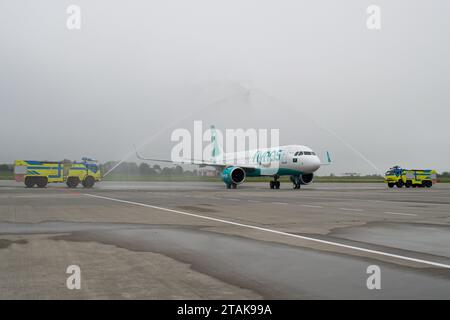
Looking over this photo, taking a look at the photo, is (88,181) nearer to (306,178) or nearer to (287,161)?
(287,161)

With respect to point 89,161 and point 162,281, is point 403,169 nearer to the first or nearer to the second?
point 89,161

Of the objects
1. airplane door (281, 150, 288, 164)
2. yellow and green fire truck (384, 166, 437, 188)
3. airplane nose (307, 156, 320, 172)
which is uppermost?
airplane door (281, 150, 288, 164)

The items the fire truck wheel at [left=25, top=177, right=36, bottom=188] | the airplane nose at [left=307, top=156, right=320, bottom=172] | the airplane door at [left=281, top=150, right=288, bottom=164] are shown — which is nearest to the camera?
the airplane nose at [left=307, top=156, right=320, bottom=172]

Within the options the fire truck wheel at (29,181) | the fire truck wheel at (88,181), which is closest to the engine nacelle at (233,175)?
the fire truck wheel at (88,181)

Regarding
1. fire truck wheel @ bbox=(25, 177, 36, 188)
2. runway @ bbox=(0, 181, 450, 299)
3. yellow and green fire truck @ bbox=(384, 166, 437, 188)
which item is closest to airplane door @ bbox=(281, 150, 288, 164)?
yellow and green fire truck @ bbox=(384, 166, 437, 188)

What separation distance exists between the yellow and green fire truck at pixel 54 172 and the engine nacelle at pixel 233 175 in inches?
563

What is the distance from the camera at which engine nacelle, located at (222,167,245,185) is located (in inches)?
1656

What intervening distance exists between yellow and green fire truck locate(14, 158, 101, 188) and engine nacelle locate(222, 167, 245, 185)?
14.3m

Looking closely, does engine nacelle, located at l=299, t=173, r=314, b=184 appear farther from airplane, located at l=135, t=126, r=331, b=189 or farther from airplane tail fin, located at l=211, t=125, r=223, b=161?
airplane tail fin, located at l=211, t=125, r=223, b=161

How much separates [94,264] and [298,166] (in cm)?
3394

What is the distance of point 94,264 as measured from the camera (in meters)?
6.75

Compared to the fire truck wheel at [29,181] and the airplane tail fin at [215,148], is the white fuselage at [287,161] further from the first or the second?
the fire truck wheel at [29,181]

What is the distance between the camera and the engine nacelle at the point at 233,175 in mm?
42062

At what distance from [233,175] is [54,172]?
1852cm
